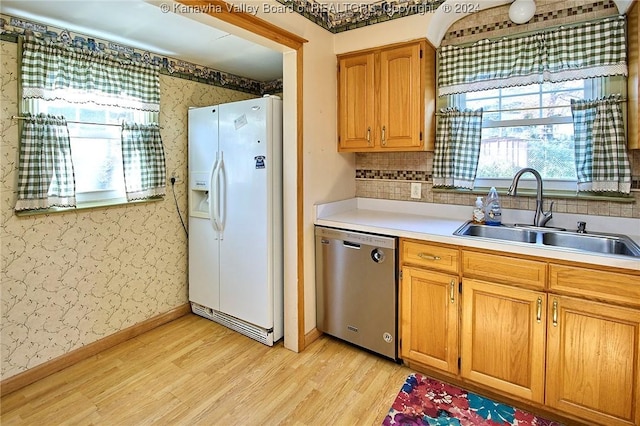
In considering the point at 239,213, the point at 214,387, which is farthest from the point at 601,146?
the point at 214,387

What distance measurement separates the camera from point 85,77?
2381 millimetres

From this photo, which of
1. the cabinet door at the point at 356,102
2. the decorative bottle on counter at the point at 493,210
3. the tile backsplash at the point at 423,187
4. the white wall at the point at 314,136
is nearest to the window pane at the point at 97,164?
the white wall at the point at 314,136

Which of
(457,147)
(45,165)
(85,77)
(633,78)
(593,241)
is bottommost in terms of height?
(593,241)

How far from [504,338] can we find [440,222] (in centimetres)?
82

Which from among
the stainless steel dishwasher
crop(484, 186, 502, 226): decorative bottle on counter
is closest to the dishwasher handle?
the stainless steel dishwasher

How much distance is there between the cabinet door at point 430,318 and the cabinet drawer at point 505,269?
12 centimetres

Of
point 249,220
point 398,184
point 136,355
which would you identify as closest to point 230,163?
point 249,220

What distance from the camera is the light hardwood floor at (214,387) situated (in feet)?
6.23

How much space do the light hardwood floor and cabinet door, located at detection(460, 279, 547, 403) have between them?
493mm

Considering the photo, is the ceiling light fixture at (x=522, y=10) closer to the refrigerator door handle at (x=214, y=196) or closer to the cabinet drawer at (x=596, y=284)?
the cabinet drawer at (x=596, y=284)

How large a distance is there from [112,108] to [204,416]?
214cm

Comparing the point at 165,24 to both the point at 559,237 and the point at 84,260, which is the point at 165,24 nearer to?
the point at 84,260

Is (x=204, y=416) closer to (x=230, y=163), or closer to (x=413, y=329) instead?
(x=413, y=329)

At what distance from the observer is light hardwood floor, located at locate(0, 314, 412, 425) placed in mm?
1898
